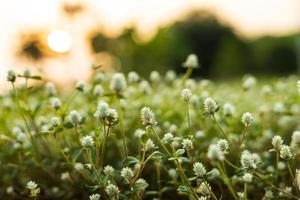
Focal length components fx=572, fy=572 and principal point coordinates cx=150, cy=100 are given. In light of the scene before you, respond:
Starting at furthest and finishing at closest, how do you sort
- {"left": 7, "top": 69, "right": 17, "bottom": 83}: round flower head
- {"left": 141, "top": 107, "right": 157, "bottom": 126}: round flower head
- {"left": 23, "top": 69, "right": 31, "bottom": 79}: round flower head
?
{"left": 23, "top": 69, "right": 31, "bottom": 79}: round flower head → {"left": 7, "top": 69, "right": 17, "bottom": 83}: round flower head → {"left": 141, "top": 107, "right": 157, "bottom": 126}: round flower head

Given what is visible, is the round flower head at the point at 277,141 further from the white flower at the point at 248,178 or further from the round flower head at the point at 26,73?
the round flower head at the point at 26,73

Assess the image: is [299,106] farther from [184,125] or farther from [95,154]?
[95,154]

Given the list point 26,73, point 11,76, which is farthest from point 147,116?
point 26,73

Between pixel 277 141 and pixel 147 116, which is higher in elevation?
pixel 147 116

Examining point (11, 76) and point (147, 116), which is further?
point (11, 76)

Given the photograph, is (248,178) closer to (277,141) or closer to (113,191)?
(277,141)

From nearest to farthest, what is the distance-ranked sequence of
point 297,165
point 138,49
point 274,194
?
point 274,194 → point 297,165 → point 138,49

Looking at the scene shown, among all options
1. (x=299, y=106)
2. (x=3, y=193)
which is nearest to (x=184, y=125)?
(x=3, y=193)

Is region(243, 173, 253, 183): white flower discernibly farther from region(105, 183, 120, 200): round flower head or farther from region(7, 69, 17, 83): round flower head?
region(7, 69, 17, 83): round flower head

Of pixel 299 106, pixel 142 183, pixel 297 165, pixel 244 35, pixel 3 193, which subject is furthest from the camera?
pixel 244 35

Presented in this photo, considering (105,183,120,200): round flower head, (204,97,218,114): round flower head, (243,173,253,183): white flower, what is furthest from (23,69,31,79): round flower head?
(243,173,253,183): white flower

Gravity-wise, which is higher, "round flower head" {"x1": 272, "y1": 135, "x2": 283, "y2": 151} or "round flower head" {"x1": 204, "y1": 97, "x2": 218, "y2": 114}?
"round flower head" {"x1": 204, "y1": 97, "x2": 218, "y2": 114}
